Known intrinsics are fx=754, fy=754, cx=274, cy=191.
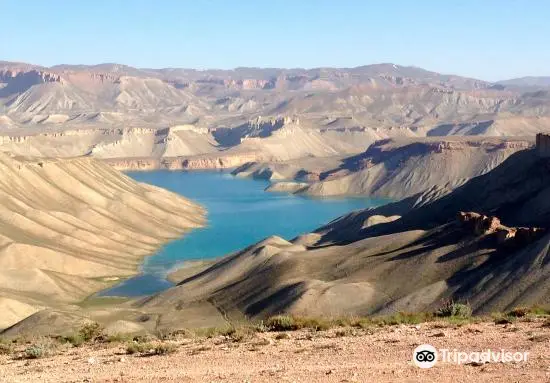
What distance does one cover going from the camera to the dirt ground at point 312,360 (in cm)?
1462

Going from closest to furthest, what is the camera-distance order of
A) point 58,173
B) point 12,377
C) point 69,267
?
point 12,377, point 69,267, point 58,173

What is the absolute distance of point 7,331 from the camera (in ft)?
148

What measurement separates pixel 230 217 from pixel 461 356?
104 meters

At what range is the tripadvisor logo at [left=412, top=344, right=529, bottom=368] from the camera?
15.1 meters

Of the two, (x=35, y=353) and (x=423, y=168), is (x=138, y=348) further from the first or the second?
(x=423, y=168)

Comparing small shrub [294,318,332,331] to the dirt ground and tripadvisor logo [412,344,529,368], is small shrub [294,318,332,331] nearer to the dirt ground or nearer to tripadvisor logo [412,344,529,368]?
the dirt ground

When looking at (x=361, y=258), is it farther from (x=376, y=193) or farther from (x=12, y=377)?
(x=376, y=193)

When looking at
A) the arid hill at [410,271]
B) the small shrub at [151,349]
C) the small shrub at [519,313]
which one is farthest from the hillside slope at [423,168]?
the small shrub at [151,349]

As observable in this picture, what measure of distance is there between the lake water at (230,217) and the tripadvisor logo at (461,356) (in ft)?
180

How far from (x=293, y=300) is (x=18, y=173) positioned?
212 feet

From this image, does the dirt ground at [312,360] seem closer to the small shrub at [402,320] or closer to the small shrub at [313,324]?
the small shrub at [313,324]

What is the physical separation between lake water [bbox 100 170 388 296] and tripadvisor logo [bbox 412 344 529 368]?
A: 55.0 m

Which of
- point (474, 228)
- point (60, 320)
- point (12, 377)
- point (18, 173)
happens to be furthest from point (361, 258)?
point (18, 173)

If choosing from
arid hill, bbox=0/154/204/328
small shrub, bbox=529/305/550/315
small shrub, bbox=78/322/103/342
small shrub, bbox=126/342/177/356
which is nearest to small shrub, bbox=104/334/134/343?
small shrub, bbox=78/322/103/342
